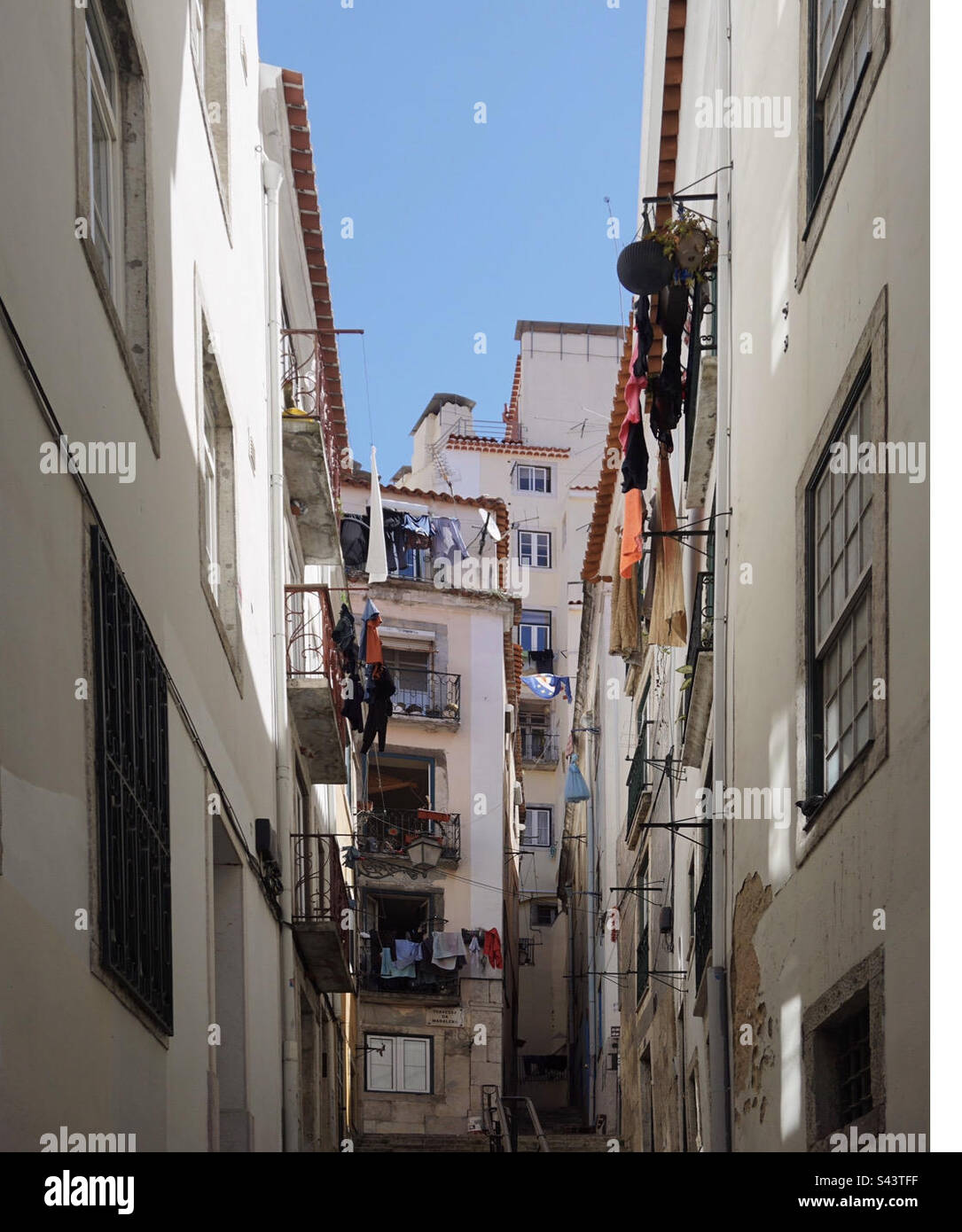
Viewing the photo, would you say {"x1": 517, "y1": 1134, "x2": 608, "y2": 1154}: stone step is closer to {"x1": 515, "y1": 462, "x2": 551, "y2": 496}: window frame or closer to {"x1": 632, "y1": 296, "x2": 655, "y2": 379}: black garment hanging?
{"x1": 632, "y1": 296, "x2": 655, "y2": 379}: black garment hanging

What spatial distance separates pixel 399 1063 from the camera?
105ft

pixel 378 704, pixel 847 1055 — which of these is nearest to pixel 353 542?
pixel 378 704

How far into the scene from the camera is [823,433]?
32.8 feet

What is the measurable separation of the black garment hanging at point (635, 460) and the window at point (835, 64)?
514 cm

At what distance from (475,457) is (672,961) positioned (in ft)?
111

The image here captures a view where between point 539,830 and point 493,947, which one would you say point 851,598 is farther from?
point 539,830

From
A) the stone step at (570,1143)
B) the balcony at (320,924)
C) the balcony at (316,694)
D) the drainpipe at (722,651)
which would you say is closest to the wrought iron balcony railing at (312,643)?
the balcony at (316,694)

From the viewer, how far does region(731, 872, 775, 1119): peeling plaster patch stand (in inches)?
470

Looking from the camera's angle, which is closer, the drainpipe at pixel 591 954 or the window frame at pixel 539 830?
the drainpipe at pixel 591 954

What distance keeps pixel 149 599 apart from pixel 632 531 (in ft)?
24.7

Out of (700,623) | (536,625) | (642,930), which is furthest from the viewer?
(536,625)

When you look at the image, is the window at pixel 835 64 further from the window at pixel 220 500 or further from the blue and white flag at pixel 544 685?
the blue and white flag at pixel 544 685

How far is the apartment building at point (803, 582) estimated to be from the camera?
26.7 ft
